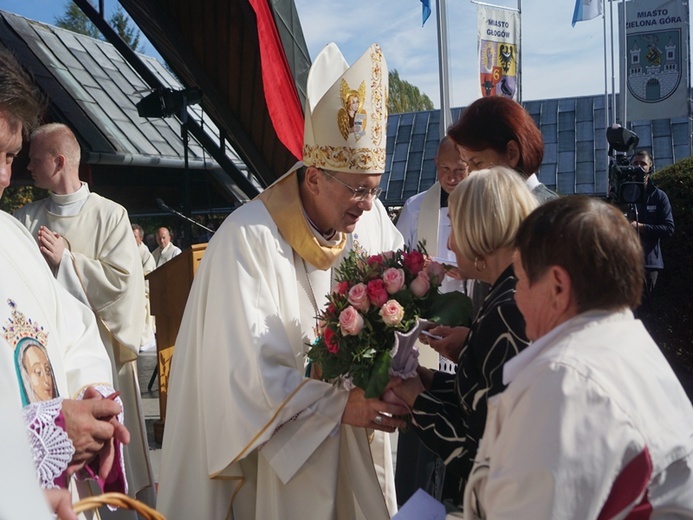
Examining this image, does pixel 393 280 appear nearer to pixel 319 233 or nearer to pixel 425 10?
pixel 319 233

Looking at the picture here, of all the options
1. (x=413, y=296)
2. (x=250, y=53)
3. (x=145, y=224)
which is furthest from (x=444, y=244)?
(x=145, y=224)

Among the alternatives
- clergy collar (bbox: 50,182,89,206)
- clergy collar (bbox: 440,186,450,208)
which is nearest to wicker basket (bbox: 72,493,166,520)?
clergy collar (bbox: 440,186,450,208)

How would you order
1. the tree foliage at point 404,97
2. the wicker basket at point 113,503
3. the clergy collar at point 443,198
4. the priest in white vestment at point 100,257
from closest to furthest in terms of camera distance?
the wicker basket at point 113,503
the priest in white vestment at point 100,257
the clergy collar at point 443,198
the tree foliage at point 404,97

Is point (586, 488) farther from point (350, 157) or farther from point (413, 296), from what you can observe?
point (350, 157)

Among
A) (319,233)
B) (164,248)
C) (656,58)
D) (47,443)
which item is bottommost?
(164,248)

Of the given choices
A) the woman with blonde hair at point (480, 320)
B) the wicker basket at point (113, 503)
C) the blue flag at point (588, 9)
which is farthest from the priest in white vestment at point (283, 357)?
the blue flag at point (588, 9)

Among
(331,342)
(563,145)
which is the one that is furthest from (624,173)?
(563,145)

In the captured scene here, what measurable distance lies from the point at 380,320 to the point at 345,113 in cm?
97

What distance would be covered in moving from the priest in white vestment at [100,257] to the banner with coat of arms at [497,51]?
24.7 ft

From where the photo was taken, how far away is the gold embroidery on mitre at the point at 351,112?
286 cm

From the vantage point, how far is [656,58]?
11.2 metres

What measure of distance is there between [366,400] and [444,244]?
2.01m

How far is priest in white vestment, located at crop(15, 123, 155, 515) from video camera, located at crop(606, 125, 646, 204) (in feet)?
12.0

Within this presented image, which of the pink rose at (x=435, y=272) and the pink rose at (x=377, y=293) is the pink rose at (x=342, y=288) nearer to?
the pink rose at (x=377, y=293)
